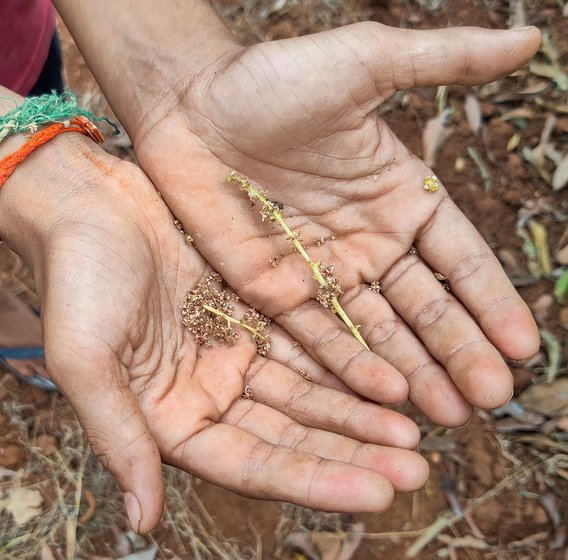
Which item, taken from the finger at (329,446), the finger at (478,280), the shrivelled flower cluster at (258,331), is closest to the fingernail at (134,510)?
the finger at (329,446)

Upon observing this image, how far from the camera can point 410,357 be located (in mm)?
2707

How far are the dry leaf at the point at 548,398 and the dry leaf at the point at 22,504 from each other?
2897 millimetres

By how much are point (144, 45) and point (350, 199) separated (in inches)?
49.5

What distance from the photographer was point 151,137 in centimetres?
304

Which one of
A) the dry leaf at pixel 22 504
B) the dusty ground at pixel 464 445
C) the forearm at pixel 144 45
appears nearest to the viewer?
the forearm at pixel 144 45

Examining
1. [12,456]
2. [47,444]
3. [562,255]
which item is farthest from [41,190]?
[562,255]

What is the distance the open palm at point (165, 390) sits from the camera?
7.27ft

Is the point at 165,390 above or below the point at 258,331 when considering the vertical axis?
above

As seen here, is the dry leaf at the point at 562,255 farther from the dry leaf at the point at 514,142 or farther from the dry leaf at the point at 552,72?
the dry leaf at the point at 552,72

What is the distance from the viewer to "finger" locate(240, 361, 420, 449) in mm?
2443

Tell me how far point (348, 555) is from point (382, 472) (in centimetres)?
141

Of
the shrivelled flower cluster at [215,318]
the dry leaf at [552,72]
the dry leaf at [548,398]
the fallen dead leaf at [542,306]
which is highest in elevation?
the shrivelled flower cluster at [215,318]

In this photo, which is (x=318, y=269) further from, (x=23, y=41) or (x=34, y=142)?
(x=23, y=41)

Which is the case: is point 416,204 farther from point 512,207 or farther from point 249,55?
point 512,207
